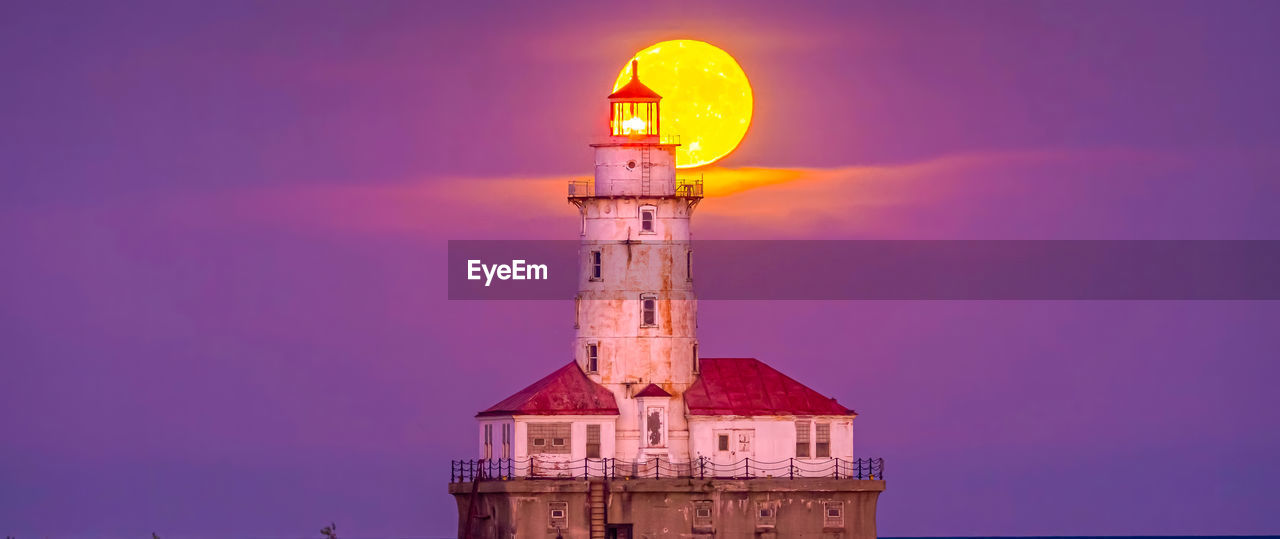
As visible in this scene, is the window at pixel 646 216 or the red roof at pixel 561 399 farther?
the window at pixel 646 216

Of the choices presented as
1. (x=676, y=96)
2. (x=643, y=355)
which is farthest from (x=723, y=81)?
(x=643, y=355)

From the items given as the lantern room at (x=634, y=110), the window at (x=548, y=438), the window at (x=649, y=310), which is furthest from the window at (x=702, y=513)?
the lantern room at (x=634, y=110)

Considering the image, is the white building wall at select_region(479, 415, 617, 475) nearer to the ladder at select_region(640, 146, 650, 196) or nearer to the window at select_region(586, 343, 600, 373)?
the window at select_region(586, 343, 600, 373)

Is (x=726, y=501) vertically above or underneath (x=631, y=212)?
underneath

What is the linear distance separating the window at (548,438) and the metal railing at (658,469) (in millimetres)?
327

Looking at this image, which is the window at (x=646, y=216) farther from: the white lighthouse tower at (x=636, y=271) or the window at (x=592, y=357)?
the window at (x=592, y=357)

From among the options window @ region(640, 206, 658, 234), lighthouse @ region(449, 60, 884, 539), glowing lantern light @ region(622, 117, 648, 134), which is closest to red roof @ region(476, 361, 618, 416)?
lighthouse @ region(449, 60, 884, 539)

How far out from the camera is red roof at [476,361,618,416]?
430ft

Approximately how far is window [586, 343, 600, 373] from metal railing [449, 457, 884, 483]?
12.6ft

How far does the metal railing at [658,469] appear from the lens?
429 ft

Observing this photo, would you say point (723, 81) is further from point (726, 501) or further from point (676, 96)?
point (726, 501)

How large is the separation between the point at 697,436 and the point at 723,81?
1384cm

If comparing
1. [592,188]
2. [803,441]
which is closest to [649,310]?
Result: [592,188]

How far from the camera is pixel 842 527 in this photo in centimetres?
13175
